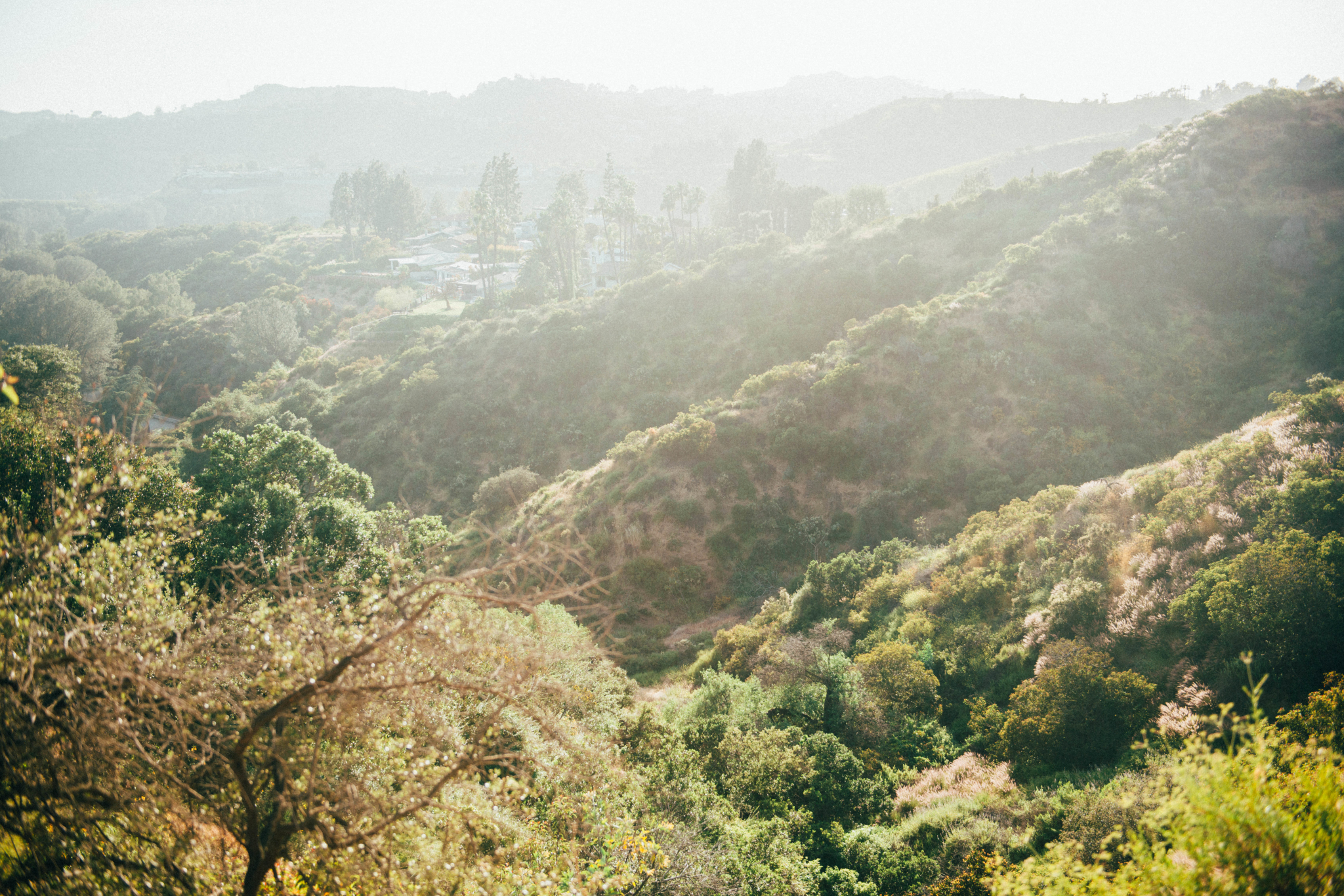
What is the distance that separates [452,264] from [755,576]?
107045 millimetres

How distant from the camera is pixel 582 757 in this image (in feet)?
21.6

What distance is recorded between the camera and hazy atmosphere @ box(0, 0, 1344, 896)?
5.54 meters

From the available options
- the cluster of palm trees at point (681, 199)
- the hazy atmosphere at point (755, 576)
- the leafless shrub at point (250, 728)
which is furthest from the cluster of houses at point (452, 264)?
the leafless shrub at point (250, 728)

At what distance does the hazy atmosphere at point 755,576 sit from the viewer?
5.54 metres

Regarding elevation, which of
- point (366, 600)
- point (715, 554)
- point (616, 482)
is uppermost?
point (366, 600)

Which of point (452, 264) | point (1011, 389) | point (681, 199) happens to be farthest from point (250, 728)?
point (452, 264)

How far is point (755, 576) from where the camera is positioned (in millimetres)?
28562

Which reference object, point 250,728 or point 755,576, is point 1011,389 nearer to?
point 755,576

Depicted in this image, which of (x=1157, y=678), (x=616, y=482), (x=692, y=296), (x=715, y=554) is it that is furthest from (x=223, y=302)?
(x=1157, y=678)

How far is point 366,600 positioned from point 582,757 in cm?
293

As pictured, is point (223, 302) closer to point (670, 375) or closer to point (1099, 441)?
point (670, 375)

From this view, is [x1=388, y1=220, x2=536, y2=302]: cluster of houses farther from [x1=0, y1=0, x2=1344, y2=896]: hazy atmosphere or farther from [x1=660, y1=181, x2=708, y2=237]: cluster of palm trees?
[x1=0, y1=0, x2=1344, y2=896]: hazy atmosphere

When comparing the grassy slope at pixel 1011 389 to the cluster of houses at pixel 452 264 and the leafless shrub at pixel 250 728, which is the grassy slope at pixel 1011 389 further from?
the cluster of houses at pixel 452 264

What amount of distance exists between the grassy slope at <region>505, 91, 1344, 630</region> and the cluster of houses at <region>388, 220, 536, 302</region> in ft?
244
